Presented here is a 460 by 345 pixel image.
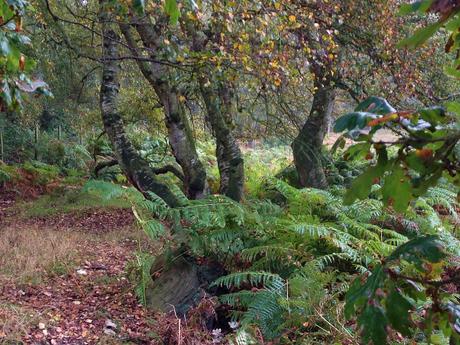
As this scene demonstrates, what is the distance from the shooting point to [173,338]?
3.78 meters

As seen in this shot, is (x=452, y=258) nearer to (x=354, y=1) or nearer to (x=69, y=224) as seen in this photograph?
(x=354, y=1)

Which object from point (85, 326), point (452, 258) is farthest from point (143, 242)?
point (452, 258)

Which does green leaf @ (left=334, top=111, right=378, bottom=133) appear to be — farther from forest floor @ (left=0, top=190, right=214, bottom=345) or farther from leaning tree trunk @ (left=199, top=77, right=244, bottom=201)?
leaning tree trunk @ (left=199, top=77, right=244, bottom=201)

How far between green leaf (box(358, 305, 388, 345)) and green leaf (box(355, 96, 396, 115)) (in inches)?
16.3

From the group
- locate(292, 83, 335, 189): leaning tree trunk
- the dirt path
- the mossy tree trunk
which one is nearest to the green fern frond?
the dirt path

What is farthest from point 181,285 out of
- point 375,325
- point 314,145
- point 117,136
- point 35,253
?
point 314,145

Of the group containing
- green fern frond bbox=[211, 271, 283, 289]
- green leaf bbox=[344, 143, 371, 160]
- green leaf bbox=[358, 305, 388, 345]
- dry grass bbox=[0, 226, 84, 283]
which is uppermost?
green leaf bbox=[344, 143, 371, 160]

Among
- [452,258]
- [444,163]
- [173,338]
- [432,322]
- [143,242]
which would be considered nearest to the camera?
[444,163]

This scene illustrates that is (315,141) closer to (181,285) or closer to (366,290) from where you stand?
(181,285)

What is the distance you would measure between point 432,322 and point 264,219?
387cm

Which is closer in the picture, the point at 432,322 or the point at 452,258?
the point at 432,322

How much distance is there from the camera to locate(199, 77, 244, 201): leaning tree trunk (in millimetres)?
7223

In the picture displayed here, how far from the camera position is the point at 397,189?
1189mm

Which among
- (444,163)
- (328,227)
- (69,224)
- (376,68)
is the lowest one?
(69,224)
